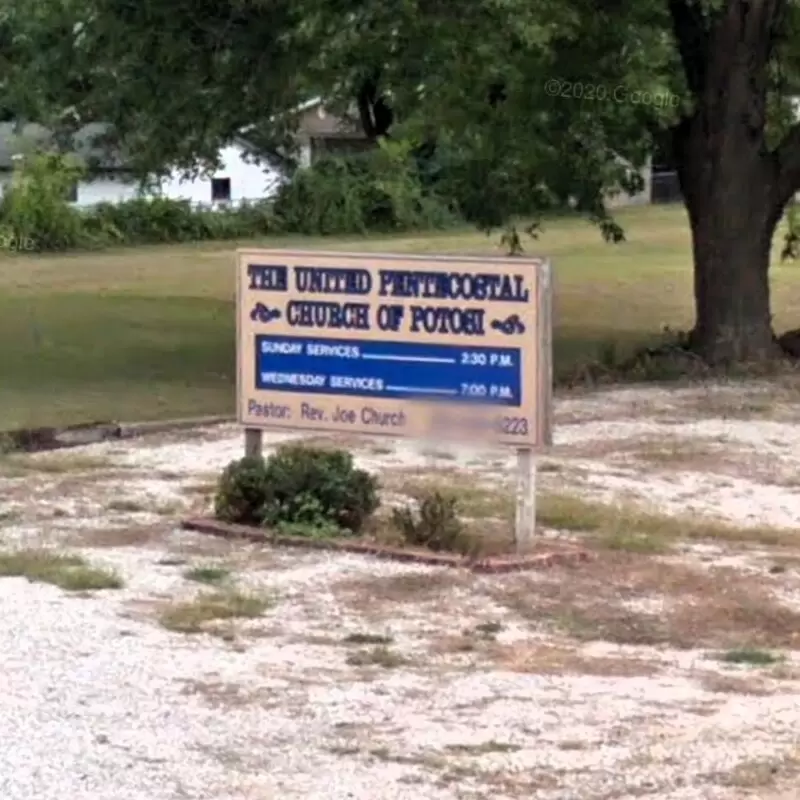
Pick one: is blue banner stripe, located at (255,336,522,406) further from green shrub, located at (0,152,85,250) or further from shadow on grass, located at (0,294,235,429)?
green shrub, located at (0,152,85,250)

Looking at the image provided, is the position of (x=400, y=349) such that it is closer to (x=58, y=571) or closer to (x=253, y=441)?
(x=253, y=441)

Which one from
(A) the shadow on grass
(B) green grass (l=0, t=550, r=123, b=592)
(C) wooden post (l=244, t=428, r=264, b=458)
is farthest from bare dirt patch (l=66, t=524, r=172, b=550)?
(A) the shadow on grass

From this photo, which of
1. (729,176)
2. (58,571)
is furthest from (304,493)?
(729,176)

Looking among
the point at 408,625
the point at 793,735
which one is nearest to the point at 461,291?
the point at 408,625

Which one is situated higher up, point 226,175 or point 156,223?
point 226,175

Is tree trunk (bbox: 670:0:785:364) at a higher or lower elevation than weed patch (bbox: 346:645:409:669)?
higher

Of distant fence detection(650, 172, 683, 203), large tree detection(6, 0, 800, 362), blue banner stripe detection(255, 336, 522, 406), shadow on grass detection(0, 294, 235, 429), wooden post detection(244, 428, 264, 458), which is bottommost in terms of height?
shadow on grass detection(0, 294, 235, 429)

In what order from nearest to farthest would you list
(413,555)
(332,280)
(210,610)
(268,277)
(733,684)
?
(733,684) → (210,610) → (413,555) → (332,280) → (268,277)

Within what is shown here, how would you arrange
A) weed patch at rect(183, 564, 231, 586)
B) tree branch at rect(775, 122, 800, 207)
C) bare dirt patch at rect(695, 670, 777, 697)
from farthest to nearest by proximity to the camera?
tree branch at rect(775, 122, 800, 207) → weed patch at rect(183, 564, 231, 586) → bare dirt patch at rect(695, 670, 777, 697)

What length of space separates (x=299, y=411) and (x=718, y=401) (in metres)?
8.96

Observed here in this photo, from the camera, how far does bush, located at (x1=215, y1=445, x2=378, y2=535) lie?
11.1 m

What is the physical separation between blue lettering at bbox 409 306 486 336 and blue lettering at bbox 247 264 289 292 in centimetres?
86

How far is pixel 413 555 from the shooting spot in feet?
34.5

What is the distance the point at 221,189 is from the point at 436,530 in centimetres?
5909
